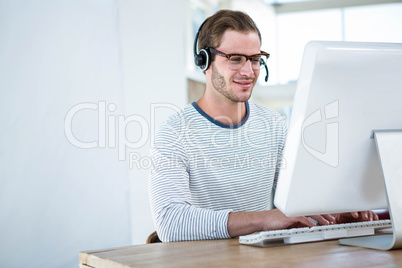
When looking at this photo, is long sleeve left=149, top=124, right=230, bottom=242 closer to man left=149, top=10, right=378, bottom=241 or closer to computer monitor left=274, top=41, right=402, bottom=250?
man left=149, top=10, right=378, bottom=241

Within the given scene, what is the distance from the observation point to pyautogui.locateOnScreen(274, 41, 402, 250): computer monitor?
36.1 inches

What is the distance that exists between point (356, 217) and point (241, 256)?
1.84ft

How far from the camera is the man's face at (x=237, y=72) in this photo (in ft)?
5.68

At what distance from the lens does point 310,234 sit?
1141 mm

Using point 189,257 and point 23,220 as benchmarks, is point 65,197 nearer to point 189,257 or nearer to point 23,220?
point 23,220

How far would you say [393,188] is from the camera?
0.98 meters

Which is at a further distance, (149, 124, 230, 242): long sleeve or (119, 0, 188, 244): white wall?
Result: (119, 0, 188, 244): white wall

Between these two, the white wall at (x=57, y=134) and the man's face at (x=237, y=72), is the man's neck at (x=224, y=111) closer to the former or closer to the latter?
the man's face at (x=237, y=72)

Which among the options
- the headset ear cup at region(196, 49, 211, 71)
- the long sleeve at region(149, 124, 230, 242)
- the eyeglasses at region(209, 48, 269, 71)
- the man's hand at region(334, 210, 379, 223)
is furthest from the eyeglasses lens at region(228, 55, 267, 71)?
the man's hand at region(334, 210, 379, 223)

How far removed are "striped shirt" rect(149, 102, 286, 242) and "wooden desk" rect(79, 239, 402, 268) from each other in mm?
288

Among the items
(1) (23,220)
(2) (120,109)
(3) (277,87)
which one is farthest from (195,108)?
(3) (277,87)

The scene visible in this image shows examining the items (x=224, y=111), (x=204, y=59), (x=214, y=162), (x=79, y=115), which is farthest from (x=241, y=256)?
(x=79, y=115)

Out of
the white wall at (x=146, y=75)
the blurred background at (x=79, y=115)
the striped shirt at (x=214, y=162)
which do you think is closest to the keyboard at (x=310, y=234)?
the striped shirt at (x=214, y=162)

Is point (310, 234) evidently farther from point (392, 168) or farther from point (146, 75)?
point (146, 75)
